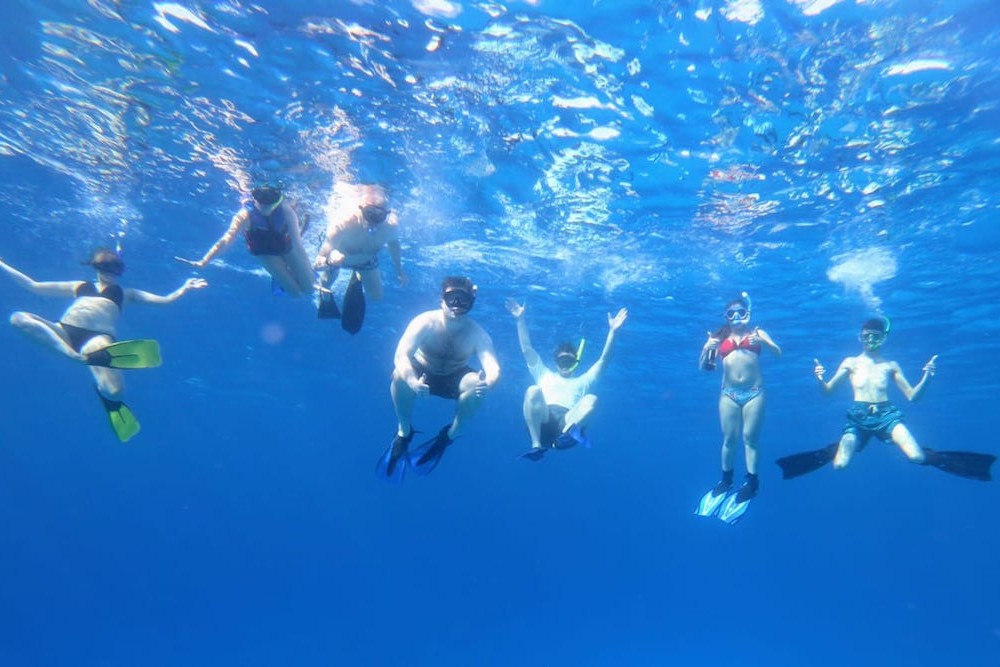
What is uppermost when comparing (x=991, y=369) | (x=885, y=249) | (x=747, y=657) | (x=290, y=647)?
(x=991, y=369)

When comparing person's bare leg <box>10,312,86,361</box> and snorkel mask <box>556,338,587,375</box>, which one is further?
snorkel mask <box>556,338,587,375</box>

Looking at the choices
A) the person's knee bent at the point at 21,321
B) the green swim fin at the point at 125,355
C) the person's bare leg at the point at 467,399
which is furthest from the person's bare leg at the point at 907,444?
the person's knee bent at the point at 21,321

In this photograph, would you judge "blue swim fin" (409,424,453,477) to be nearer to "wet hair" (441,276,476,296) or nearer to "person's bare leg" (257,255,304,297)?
"wet hair" (441,276,476,296)

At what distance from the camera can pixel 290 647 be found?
213 ft

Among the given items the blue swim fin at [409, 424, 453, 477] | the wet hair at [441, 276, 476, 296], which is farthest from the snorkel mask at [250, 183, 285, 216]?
the blue swim fin at [409, 424, 453, 477]

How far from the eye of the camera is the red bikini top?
10.7m

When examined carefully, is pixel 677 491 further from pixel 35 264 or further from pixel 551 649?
pixel 35 264

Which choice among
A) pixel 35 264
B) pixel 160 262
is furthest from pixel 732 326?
pixel 35 264

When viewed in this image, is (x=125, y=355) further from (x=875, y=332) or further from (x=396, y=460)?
(x=875, y=332)

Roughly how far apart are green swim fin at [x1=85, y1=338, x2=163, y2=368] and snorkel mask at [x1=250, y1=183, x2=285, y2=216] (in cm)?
252

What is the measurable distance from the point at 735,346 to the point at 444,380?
17.1ft

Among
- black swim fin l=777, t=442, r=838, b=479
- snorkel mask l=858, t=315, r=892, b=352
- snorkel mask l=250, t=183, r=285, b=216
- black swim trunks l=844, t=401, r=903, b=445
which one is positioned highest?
snorkel mask l=858, t=315, r=892, b=352

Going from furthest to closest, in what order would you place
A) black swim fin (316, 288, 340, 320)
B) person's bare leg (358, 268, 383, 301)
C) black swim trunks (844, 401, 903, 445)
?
person's bare leg (358, 268, 383, 301), black swim fin (316, 288, 340, 320), black swim trunks (844, 401, 903, 445)

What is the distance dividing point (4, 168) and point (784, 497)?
391 feet
